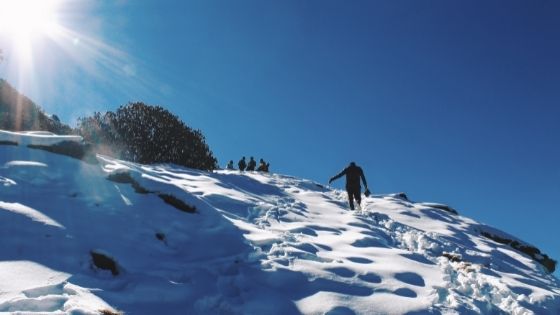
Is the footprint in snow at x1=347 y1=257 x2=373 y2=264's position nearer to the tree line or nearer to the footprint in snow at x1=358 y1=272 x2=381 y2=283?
the footprint in snow at x1=358 y1=272 x2=381 y2=283

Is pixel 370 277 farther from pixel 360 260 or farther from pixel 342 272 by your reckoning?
pixel 360 260

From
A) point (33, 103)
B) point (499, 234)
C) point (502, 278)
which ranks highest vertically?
point (33, 103)

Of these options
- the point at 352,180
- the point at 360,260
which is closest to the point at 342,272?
the point at 360,260

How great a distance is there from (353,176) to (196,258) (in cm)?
937

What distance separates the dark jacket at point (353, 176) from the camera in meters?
16.3

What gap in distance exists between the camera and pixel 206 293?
6.83 meters

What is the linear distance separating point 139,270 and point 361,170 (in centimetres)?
1098

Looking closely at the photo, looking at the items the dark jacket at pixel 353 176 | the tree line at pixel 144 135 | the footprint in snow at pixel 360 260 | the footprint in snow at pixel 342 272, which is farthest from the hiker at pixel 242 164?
the footprint in snow at pixel 342 272

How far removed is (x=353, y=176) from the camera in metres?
16.5

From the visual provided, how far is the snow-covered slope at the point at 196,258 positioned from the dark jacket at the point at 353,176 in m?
3.12

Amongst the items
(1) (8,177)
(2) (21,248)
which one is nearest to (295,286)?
(2) (21,248)

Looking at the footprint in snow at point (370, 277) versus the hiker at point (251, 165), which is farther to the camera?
the hiker at point (251, 165)

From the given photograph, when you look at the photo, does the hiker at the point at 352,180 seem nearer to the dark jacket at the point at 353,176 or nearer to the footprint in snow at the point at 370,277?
the dark jacket at the point at 353,176

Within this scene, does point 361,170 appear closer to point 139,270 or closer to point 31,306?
point 139,270
